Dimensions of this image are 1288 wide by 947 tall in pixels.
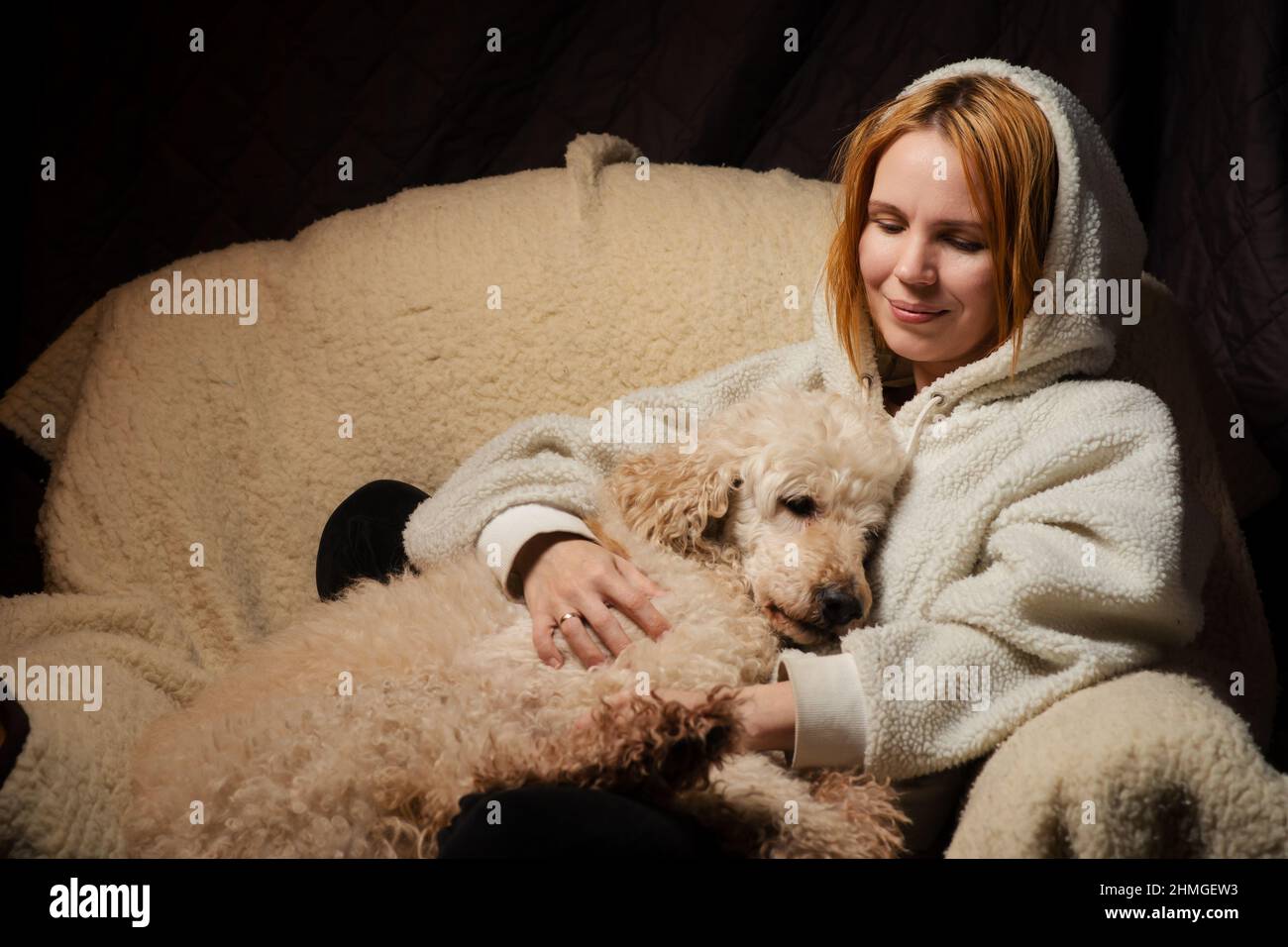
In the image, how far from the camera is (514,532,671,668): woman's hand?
56.2 inches

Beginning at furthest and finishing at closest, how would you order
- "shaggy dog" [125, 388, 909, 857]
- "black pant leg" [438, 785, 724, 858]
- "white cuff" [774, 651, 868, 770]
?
"white cuff" [774, 651, 868, 770], "shaggy dog" [125, 388, 909, 857], "black pant leg" [438, 785, 724, 858]

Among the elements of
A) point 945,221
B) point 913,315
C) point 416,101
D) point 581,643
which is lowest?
point 581,643

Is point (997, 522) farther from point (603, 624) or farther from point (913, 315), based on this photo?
point (603, 624)

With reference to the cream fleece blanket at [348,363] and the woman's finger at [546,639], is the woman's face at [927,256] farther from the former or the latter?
the woman's finger at [546,639]

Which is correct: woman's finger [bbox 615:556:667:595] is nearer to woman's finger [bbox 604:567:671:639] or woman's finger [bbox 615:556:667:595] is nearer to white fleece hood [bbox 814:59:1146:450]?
woman's finger [bbox 604:567:671:639]

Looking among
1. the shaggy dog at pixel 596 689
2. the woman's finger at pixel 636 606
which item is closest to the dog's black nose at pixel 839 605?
the shaggy dog at pixel 596 689

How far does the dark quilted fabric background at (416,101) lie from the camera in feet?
7.38

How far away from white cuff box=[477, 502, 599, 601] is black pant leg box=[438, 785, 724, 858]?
0.53 metres

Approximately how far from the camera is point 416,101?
2.39m

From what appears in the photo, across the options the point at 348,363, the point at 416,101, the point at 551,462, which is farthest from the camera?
the point at 416,101

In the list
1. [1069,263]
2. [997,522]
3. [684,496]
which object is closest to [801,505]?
[684,496]

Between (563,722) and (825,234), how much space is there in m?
1.11

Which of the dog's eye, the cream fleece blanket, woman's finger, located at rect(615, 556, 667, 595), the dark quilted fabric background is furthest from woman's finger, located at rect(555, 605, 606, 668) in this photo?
the dark quilted fabric background

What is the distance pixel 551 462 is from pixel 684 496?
263 millimetres
